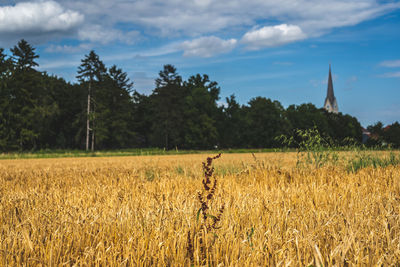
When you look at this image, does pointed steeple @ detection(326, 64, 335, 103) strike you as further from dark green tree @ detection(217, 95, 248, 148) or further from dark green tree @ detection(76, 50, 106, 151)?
dark green tree @ detection(76, 50, 106, 151)

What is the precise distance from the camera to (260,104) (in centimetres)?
8150

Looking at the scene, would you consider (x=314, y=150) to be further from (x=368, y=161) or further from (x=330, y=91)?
(x=330, y=91)

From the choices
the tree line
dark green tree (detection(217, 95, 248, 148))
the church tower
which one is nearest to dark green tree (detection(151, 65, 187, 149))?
the tree line

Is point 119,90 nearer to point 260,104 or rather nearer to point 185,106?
point 185,106

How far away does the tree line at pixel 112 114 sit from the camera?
57562mm

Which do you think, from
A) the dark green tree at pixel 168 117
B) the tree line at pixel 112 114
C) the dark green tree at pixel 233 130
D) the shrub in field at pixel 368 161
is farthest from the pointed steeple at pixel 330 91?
the shrub in field at pixel 368 161

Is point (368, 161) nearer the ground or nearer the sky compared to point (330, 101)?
nearer the ground

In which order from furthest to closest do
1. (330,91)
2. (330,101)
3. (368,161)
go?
(330,91) → (330,101) → (368,161)

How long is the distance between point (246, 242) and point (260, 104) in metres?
80.7

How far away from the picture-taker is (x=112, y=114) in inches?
2613

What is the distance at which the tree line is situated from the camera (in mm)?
57562

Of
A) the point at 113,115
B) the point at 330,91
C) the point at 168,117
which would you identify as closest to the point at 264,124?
the point at 168,117

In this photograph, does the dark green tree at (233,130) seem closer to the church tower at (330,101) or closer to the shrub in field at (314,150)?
the shrub in field at (314,150)

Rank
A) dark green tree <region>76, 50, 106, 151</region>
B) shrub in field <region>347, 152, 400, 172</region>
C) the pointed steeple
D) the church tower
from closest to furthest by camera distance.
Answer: shrub in field <region>347, 152, 400, 172</region>
dark green tree <region>76, 50, 106, 151</region>
the church tower
the pointed steeple
